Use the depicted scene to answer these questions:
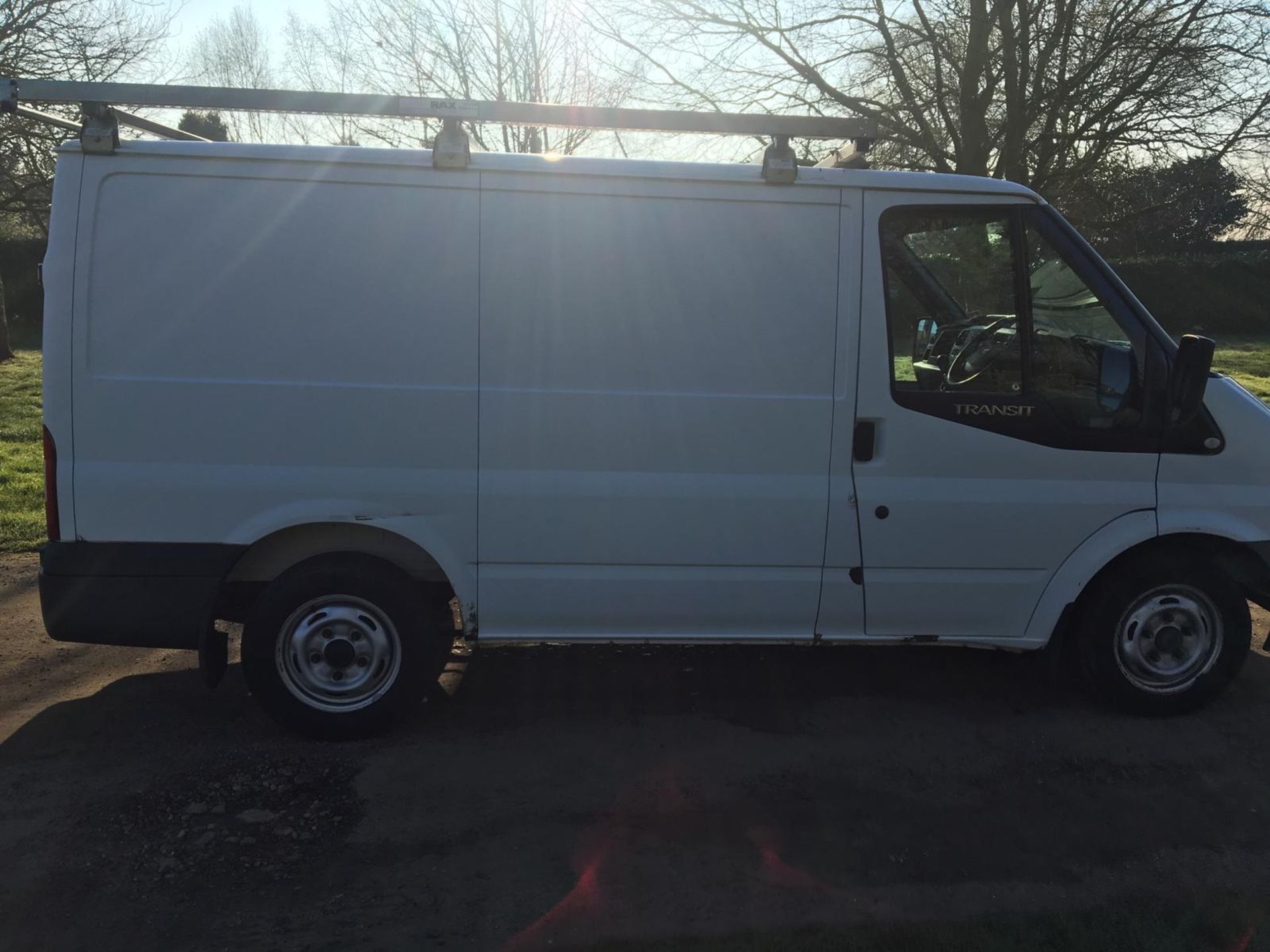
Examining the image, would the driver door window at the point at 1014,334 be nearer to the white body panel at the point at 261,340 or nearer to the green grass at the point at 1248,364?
the white body panel at the point at 261,340

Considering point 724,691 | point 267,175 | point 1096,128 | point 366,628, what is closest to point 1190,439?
point 724,691

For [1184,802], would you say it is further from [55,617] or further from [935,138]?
[935,138]

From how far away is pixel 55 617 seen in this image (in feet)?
13.0

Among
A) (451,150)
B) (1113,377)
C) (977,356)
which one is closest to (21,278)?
(451,150)

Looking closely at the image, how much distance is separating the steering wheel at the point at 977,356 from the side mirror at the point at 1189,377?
0.68 meters

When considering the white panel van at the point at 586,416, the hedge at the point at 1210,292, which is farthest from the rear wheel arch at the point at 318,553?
the hedge at the point at 1210,292

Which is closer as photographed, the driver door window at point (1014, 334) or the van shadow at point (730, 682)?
the driver door window at point (1014, 334)

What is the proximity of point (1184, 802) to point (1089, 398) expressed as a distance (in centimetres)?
164

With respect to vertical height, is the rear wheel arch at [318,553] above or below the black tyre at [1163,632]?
above

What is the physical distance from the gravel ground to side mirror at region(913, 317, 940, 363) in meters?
1.61

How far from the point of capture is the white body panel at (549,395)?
3896 millimetres

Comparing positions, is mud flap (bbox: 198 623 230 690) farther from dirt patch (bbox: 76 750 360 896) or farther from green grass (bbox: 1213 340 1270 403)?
green grass (bbox: 1213 340 1270 403)

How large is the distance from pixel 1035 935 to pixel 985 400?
2058mm

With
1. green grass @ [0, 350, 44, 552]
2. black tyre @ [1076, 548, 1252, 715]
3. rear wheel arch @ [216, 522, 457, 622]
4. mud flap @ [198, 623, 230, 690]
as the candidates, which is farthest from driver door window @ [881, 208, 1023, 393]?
green grass @ [0, 350, 44, 552]
